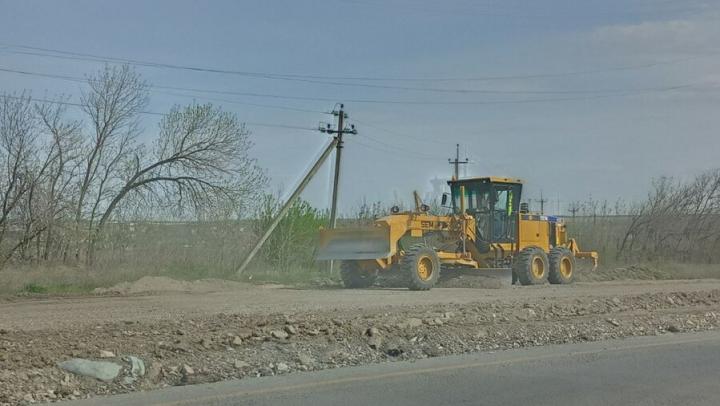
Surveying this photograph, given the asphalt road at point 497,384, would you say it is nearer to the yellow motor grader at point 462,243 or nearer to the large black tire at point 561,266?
the yellow motor grader at point 462,243

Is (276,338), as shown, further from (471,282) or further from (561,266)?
(561,266)

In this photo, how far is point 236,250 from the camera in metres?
35.2

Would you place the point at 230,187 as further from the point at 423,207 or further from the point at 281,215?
the point at 423,207

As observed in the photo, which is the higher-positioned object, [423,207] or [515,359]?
[423,207]

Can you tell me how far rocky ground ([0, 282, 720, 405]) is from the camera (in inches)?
392

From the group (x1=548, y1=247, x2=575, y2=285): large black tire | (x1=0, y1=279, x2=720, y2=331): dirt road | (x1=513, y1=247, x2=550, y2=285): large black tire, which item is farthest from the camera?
(x1=548, y1=247, x2=575, y2=285): large black tire

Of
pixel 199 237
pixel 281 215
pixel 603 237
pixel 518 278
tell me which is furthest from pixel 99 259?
pixel 603 237

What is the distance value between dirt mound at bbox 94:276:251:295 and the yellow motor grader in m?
3.55

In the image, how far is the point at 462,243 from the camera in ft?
87.0

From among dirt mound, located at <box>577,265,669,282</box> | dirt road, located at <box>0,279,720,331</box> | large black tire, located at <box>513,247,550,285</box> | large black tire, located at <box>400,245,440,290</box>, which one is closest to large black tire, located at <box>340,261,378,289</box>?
dirt road, located at <box>0,279,720,331</box>

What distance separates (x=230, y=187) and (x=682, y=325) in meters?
22.5

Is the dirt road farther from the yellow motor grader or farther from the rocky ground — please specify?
the yellow motor grader

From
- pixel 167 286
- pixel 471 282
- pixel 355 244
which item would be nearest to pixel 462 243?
pixel 471 282

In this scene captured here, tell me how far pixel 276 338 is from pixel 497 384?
12.8 feet
